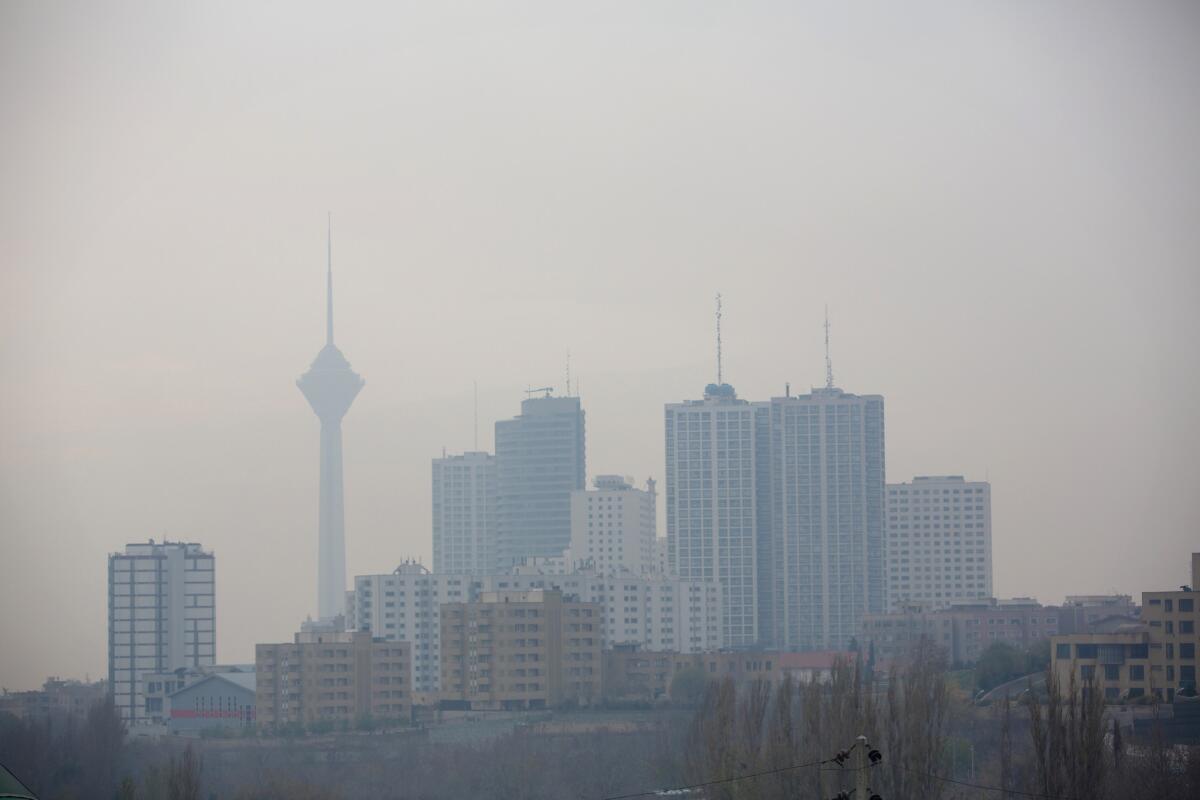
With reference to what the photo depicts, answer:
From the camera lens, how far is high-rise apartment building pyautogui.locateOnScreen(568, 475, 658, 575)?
65.9m

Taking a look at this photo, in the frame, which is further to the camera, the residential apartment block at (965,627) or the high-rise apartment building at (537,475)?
the high-rise apartment building at (537,475)

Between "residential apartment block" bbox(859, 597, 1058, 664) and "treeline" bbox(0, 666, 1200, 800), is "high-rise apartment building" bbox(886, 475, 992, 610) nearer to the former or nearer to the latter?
"residential apartment block" bbox(859, 597, 1058, 664)

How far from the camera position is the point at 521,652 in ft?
124

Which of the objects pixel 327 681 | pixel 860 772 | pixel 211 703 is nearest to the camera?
pixel 860 772

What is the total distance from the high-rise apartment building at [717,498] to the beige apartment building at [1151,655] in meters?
32.3

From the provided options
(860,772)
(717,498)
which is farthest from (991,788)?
(717,498)

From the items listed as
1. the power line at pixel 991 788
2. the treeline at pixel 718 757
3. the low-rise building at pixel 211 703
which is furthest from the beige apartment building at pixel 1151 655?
the low-rise building at pixel 211 703

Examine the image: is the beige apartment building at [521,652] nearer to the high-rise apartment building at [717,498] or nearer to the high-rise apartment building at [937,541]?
the high-rise apartment building at [717,498]

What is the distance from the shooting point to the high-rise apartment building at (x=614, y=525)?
65938mm

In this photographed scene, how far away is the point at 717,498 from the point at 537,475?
621 inches

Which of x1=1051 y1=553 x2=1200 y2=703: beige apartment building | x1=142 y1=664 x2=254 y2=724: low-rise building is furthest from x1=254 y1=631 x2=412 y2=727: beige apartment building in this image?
x1=1051 y1=553 x2=1200 y2=703: beige apartment building

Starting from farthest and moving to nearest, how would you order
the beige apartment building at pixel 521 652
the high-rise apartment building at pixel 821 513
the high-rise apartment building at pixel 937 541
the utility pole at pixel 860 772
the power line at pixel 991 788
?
the high-rise apartment building at pixel 937 541 → the high-rise apartment building at pixel 821 513 → the beige apartment building at pixel 521 652 → the power line at pixel 991 788 → the utility pole at pixel 860 772

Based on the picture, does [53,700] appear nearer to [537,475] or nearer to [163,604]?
[163,604]

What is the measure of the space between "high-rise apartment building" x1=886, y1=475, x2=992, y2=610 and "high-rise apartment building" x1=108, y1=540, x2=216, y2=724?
25.2 metres
